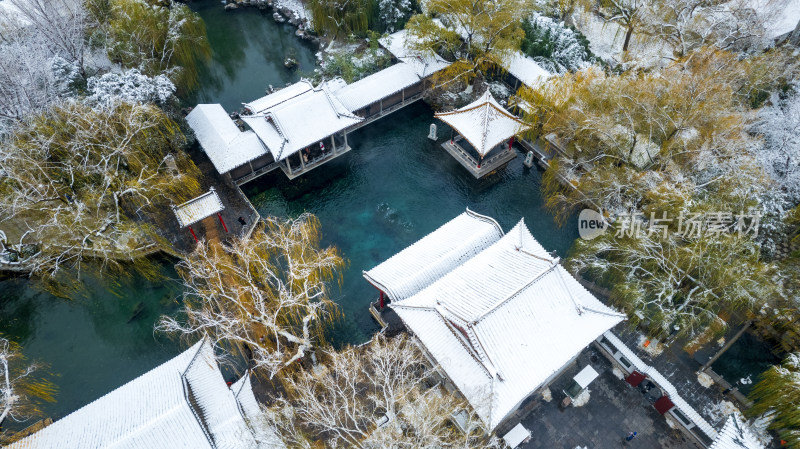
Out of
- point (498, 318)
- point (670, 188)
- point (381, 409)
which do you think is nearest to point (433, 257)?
point (498, 318)

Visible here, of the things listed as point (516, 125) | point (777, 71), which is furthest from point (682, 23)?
point (516, 125)

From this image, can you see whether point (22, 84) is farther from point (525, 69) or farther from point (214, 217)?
point (525, 69)

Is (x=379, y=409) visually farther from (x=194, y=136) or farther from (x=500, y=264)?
(x=194, y=136)

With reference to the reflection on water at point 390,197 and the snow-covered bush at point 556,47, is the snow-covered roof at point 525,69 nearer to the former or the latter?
the snow-covered bush at point 556,47

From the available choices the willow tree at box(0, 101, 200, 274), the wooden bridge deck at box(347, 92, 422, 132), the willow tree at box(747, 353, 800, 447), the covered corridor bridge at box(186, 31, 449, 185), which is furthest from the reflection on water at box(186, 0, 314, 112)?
the willow tree at box(747, 353, 800, 447)

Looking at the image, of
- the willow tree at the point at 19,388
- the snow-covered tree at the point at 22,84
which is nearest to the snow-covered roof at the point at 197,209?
the snow-covered tree at the point at 22,84
